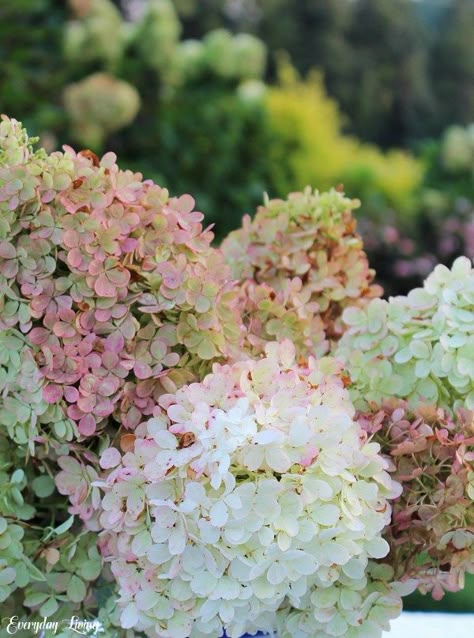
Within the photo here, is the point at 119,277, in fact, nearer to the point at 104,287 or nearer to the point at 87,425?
the point at 104,287

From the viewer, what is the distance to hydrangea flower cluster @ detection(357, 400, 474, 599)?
972mm

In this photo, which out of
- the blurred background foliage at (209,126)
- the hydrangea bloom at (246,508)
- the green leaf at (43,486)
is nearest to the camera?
the hydrangea bloom at (246,508)

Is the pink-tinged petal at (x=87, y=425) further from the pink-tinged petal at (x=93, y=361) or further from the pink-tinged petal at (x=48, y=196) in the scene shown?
the pink-tinged petal at (x=48, y=196)

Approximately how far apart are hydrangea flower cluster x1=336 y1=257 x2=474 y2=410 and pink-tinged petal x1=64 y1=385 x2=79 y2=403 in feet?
1.03

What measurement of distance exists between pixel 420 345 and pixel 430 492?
17cm

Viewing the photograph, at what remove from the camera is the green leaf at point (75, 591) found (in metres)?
1.04

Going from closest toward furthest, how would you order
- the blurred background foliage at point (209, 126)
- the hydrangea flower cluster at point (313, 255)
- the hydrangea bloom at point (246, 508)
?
1. the hydrangea bloom at point (246, 508)
2. the hydrangea flower cluster at point (313, 255)
3. the blurred background foliage at point (209, 126)

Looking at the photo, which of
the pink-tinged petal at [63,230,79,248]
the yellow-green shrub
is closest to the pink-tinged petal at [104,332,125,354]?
the pink-tinged petal at [63,230,79,248]

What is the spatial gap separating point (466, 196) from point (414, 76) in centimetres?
798

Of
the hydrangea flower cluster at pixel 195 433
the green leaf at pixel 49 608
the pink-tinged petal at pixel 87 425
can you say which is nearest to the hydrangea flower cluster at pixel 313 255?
the hydrangea flower cluster at pixel 195 433

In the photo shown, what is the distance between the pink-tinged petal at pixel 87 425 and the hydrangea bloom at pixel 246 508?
4 centimetres

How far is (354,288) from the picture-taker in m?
1.26

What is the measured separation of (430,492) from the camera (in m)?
0.99

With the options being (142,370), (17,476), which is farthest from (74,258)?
(17,476)
